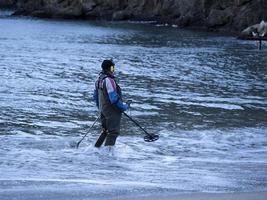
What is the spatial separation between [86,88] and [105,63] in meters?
13.0

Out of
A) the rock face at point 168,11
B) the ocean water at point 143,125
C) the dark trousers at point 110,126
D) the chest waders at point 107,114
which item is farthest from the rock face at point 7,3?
the chest waders at point 107,114

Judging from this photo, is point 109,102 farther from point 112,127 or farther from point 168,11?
point 168,11

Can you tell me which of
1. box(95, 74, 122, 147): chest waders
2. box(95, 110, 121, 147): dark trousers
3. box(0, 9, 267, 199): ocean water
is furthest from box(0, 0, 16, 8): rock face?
box(95, 74, 122, 147): chest waders

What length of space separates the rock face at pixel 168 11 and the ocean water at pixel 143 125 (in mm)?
30298

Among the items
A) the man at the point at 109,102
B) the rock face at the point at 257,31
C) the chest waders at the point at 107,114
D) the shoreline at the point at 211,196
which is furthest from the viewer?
the rock face at the point at 257,31

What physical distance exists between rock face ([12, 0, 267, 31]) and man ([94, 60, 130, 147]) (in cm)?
5508

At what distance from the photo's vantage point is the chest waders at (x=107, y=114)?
11.0 metres

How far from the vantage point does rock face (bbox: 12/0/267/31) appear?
6756cm

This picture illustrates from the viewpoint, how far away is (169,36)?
5856cm

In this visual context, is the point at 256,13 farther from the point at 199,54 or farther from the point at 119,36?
the point at 199,54

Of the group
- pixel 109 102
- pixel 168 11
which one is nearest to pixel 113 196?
pixel 109 102

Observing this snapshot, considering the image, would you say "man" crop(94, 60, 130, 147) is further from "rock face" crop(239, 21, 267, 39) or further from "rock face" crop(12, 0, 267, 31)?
"rock face" crop(12, 0, 267, 31)

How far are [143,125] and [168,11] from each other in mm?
73001

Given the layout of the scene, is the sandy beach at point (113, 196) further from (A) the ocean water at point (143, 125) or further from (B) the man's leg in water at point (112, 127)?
(B) the man's leg in water at point (112, 127)
